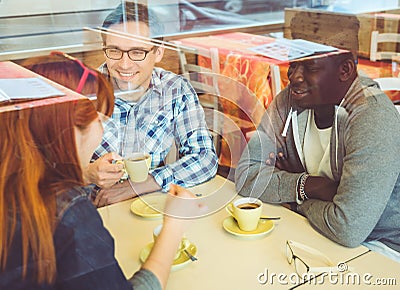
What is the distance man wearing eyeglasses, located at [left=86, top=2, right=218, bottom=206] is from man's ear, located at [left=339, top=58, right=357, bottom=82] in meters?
0.34

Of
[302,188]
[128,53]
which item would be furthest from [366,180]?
[128,53]

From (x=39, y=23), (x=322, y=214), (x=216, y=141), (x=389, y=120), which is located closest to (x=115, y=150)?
(x=216, y=141)

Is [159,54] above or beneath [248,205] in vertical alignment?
above

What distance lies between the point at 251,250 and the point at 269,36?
1881 millimetres

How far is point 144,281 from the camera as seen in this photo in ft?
2.42

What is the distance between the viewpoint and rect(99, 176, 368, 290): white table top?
2.66ft

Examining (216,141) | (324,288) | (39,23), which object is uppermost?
(39,23)

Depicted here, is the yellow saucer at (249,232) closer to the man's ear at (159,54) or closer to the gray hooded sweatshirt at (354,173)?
the gray hooded sweatshirt at (354,173)

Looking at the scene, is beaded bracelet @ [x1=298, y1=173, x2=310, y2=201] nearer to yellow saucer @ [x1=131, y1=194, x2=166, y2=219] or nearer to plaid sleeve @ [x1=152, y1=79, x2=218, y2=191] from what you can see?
plaid sleeve @ [x1=152, y1=79, x2=218, y2=191]

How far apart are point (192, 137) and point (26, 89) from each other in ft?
1.46

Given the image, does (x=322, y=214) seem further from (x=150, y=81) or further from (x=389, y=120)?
(x=150, y=81)

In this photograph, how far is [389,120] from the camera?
1.01 m

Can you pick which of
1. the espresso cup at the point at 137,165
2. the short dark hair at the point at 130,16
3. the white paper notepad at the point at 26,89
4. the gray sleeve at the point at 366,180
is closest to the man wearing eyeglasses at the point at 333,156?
the gray sleeve at the point at 366,180

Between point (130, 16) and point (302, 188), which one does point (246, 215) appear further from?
point (130, 16)
